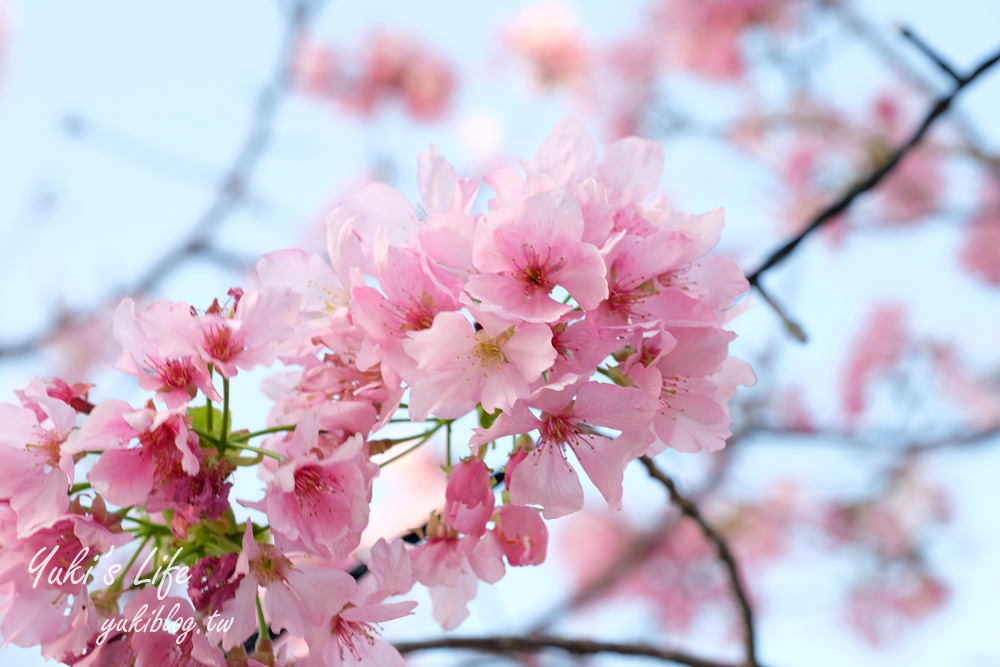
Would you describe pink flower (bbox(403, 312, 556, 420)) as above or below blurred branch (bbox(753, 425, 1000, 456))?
below

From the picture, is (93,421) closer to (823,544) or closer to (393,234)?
(393,234)

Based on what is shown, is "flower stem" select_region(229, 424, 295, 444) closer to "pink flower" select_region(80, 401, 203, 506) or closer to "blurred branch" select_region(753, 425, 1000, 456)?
"pink flower" select_region(80, 401, 203, 506)

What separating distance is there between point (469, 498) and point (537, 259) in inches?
11.1

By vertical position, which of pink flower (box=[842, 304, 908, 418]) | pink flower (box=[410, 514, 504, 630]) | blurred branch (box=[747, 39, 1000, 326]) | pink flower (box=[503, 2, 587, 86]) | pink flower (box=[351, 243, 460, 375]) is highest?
pink flower (box=[503, 2, 587, 86])

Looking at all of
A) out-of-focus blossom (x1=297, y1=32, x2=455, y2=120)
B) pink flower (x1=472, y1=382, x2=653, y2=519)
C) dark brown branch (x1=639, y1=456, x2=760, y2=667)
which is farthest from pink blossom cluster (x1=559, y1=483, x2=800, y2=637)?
pink flower (x1=472, y1=382, x2=653, y2=519)

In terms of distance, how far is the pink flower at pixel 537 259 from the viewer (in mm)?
945

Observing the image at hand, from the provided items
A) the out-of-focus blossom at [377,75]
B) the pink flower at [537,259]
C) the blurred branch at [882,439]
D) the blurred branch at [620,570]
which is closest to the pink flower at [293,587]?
the pink flower at [537,259]

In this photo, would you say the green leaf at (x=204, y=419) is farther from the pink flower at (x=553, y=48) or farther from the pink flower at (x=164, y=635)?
the pink flower at (x=553, y=48)

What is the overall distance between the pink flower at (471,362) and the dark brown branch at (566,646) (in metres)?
0.56

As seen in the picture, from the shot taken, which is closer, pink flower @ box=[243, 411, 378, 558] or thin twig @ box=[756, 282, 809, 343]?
pink flower @ box=[243, 411, 378, 558]

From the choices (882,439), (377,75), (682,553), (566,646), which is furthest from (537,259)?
(377,75)

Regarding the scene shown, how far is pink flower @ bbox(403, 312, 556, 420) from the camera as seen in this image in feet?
3.01

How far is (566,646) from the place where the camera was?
1.33m

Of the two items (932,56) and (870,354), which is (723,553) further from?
(870,354)
